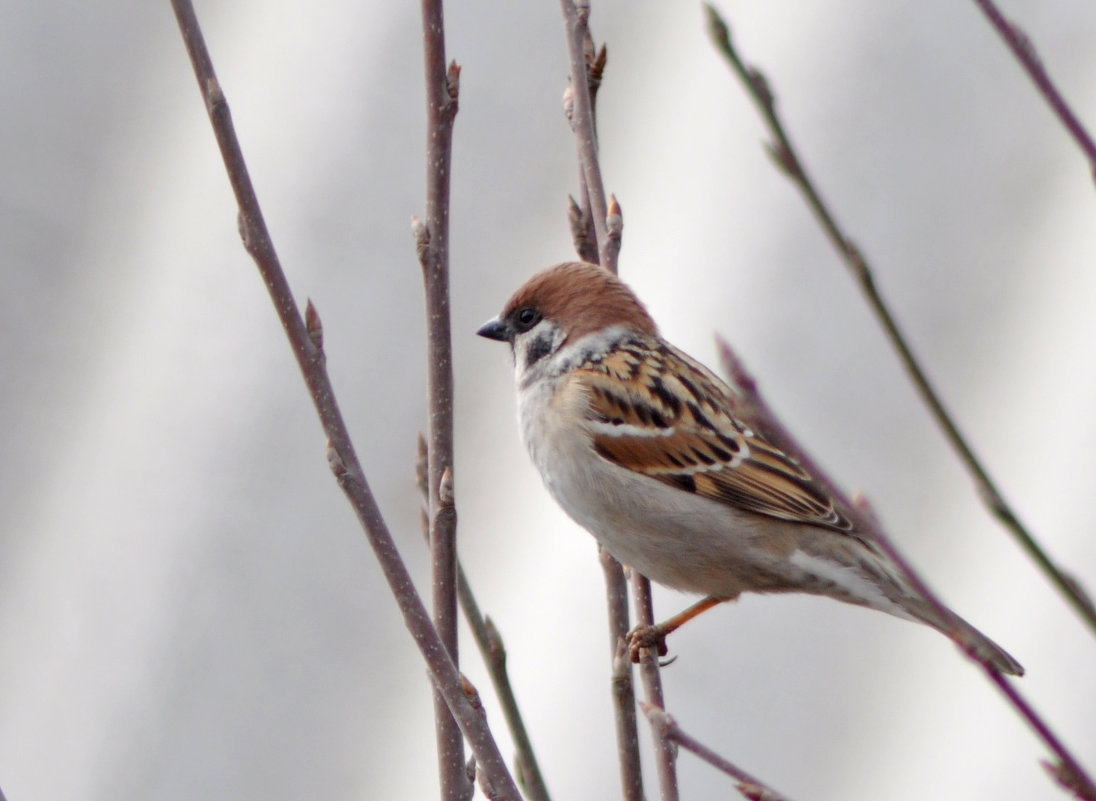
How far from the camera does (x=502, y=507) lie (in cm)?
279

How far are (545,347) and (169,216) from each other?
46.9 inches

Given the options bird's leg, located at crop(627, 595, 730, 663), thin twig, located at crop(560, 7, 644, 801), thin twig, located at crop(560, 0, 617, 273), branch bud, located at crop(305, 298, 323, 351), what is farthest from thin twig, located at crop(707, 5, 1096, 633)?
bird's leg, located at crop(627, 595, 730, 663)

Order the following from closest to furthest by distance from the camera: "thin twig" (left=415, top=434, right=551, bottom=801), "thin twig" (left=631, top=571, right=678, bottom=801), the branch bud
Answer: "thin twig" (left=415, top=434, right=551, bottom=801) < the branch bud < "thin twig" (left=631, top=571, right=678, bottom=801)

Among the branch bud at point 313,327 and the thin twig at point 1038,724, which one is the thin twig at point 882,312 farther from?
the branch bud at point 313,327

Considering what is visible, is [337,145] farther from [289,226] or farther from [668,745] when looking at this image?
[668,745]

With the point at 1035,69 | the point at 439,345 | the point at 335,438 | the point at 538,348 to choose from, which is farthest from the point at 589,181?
the point at 1035,69

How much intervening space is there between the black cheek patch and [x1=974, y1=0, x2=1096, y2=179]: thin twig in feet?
5.76

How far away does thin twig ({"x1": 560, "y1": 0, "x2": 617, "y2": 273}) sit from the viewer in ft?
5.03

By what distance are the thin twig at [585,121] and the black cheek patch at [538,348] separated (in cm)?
→ 67

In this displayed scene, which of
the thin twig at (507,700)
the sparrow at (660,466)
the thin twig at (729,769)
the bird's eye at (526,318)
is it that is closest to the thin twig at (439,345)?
the thin twig at (507,700)

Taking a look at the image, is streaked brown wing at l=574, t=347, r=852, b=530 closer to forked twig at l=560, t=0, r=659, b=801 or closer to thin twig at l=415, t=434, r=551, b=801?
forked twig at l=560, t=0, r=659, b=801

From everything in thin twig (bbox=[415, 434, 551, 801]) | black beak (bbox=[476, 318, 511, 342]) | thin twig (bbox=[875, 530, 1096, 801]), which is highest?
black beak (bbox=[476, 318, 511, 342])

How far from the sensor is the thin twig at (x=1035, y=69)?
1.85ft

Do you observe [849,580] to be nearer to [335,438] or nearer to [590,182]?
[590,182]
